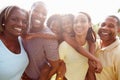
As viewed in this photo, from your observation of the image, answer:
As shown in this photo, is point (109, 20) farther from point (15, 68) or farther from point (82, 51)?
point (15, 68)

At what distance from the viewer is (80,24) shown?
9.45 ft

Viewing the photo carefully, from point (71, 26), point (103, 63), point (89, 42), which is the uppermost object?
point (71, 26)

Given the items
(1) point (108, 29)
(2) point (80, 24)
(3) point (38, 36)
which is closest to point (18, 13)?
(3) point (38, 36)

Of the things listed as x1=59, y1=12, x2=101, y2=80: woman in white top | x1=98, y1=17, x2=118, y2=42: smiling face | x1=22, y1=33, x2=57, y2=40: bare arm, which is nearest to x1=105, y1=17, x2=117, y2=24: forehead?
x1=98, y1=17, x2=118, y2=42: smiling face

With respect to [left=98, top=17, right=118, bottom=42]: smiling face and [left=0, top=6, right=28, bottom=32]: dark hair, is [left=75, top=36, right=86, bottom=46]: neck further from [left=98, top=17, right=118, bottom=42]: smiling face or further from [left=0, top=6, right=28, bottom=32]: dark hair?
[left=0, top=6, right=28, bottom=32]: dark hair

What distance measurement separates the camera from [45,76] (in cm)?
278

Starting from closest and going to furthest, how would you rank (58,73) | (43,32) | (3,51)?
(3,51)
(43,32)
(58,73)

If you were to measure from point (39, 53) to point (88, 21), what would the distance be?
573 millimetres

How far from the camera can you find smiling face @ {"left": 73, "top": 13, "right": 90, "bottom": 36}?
9.45ft

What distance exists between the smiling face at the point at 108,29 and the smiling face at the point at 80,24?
17 cm

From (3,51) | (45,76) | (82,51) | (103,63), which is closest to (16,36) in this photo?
(3,51)

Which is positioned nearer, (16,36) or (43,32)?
(16,36)

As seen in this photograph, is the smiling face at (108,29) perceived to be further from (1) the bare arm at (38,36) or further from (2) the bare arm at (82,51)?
(1) the bare arm at (38,36)

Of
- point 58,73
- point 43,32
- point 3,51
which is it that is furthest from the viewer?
point 58,73
